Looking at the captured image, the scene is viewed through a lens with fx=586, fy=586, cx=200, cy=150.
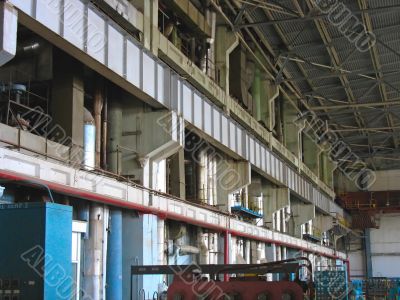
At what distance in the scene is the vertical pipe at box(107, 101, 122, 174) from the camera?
17016mm

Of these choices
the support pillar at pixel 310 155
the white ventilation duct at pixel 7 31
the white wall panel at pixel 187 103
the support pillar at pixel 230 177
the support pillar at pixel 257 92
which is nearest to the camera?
the white ventilation duct at pixel 7 31

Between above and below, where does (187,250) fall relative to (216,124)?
below

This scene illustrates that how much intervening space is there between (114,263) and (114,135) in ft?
12.8

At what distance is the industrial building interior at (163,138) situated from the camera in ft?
29.6

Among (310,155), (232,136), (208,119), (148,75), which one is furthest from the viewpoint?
(310,155)

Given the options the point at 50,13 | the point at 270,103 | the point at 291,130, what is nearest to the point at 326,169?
the point at 291,130

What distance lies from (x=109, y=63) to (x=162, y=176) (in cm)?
518

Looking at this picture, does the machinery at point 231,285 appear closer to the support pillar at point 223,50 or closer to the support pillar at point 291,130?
the support pillar at point 223,50

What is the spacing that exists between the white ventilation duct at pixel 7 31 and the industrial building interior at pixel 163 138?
0.09ft

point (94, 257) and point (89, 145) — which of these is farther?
point (89, 145)

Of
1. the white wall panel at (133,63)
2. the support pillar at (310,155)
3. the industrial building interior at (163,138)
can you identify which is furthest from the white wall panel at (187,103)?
the support pillar at (310,155)

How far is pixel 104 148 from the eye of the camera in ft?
54.9

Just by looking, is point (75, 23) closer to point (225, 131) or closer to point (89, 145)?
point (89, 145)

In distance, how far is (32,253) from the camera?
27.0 feet
